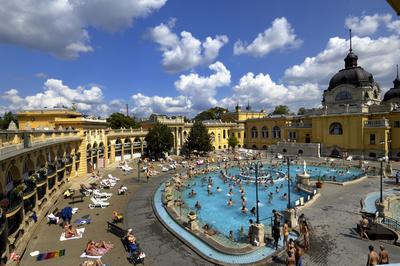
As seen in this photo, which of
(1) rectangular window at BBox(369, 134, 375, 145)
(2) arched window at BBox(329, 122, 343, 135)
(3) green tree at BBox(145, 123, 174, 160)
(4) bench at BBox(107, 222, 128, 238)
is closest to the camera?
(4) bench at BBox(107, 222, 128, 238)

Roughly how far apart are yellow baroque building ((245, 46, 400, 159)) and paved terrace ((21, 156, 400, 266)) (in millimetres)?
23142

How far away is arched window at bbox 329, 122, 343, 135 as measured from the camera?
4525 cm

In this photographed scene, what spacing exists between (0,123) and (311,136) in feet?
232

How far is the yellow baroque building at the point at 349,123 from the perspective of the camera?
135 ft

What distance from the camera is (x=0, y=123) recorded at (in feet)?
198

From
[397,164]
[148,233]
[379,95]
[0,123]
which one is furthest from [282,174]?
[0,123]

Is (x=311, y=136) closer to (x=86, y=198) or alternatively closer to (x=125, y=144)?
(x=125, y=144)

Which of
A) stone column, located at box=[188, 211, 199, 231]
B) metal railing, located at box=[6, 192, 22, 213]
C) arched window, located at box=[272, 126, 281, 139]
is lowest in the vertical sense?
stone column, located at box=[188, 211, 199, 231]

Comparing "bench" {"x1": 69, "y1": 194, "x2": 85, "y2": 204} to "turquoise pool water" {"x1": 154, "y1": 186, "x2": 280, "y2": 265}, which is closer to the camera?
"turquoise pool water" {"x1": 154, "y1": 186, "x2": 280, "y2": 265}

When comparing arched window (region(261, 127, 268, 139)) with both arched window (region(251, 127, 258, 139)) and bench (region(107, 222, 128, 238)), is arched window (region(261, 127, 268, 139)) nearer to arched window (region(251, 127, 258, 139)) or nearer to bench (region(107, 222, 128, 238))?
arched window (region(251, 127, 258, 139))

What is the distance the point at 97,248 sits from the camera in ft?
43.6

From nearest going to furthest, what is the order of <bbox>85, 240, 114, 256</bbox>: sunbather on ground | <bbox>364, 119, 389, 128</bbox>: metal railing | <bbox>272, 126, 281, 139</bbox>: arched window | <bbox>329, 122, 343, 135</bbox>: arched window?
1. <bbox>85, 240, 114, 256</bbox>: sunbather on ground
2. <bbox>364, 119, 389, 128</bbox>: metal railing
3. <bbox>329, 122, 343, 135</bbox>: arched window
4. <bbox>272, 126, 281, 139</bbox>: arched window

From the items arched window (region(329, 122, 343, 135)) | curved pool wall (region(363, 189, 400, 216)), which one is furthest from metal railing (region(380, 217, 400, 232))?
arched window (region(329, 122, 343, 135))

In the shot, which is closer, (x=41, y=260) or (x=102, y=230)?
(x=41, y=260)
